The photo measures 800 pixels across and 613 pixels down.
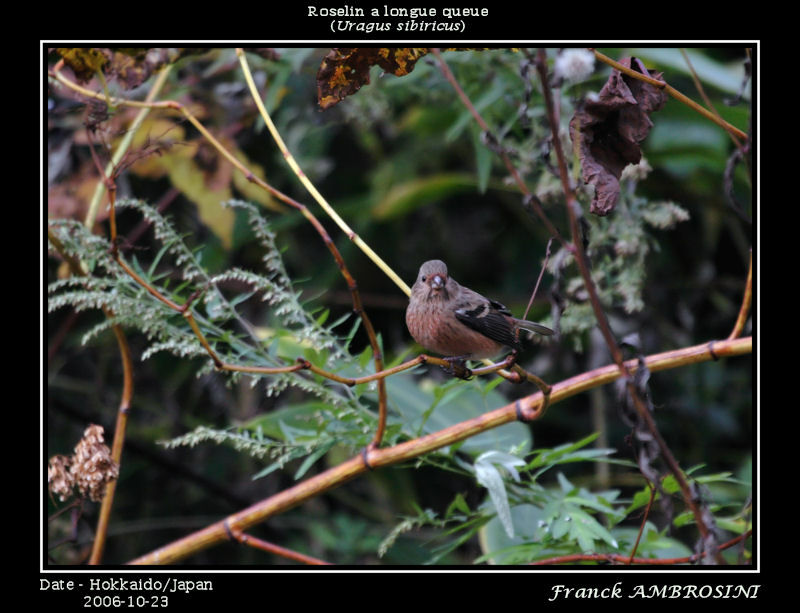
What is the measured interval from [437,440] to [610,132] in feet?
2.67

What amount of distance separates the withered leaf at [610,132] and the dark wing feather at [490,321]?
0.43 metres

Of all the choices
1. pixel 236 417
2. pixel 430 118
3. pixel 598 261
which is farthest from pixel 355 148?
pixel 598 261

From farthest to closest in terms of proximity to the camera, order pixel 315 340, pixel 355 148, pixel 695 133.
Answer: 1. pixel 355 148
2. pixel 695 133
3. pixel 315 340

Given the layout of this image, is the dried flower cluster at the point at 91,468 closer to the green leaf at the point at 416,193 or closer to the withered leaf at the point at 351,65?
the withered leaf at the point at 351,65

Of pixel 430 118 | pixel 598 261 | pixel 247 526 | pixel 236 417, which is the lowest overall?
pixel 247 526

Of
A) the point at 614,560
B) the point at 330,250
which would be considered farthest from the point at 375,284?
the point at 614,560

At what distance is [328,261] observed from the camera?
3678mm

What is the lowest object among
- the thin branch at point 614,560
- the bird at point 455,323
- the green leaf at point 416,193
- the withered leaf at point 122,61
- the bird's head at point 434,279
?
the thin branch at point 614,560

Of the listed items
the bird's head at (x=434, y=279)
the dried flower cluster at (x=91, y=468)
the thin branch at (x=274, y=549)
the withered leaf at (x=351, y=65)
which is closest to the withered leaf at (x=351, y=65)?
the withered leaf at (x=351, y=65)

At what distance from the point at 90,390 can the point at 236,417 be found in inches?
25.3

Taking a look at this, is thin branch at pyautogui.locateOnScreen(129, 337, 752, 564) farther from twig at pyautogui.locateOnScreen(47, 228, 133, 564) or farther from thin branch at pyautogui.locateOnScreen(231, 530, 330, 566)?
twig at pyautogui.locateOnScreen(47, 228, 133, 564)

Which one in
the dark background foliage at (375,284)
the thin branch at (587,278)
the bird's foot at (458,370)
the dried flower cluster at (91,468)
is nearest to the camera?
the thin branch at (587,278)

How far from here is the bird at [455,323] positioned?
1.89 m
